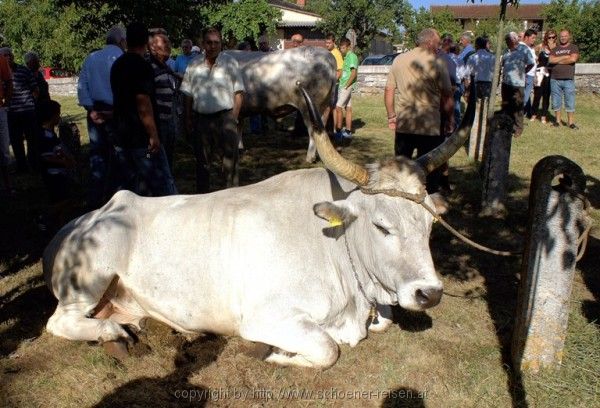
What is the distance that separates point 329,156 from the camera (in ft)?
11.2

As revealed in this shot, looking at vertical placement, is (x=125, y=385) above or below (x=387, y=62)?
below

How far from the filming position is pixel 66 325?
13.5ft

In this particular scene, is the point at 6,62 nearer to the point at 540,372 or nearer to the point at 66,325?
the point at 66,325

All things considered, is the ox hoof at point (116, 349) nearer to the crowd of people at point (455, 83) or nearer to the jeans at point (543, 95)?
the crowd of people at point (455, 83)

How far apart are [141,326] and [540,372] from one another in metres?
3.01

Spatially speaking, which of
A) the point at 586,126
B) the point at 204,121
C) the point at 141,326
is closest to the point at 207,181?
the point at 204,121

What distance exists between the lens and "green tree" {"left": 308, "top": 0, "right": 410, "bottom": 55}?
5478cm

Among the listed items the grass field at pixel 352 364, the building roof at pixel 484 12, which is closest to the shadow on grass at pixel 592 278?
the grass field at pixel 352 364

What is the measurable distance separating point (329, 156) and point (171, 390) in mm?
1918

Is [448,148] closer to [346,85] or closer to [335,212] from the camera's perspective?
[335,212]

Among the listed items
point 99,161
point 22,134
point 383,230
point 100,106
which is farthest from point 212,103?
point 22,134

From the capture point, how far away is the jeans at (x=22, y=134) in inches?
371

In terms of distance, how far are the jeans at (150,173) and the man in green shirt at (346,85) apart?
6.72m

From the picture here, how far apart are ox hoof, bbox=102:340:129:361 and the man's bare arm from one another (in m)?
2.13
